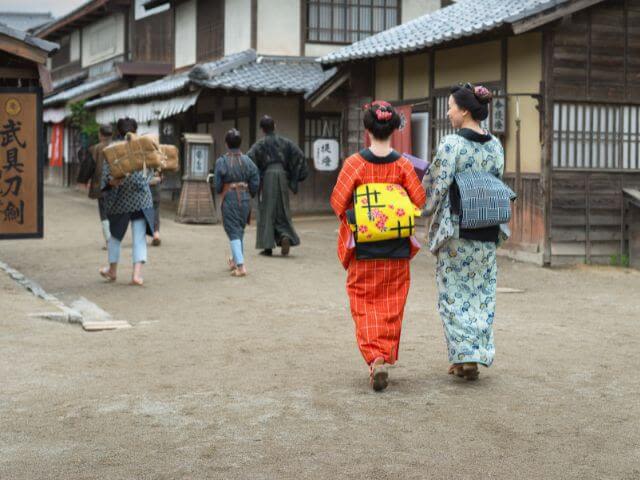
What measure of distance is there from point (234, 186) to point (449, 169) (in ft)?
22.2

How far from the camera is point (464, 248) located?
653 cm

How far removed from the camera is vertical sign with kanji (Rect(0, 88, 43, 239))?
10445mm

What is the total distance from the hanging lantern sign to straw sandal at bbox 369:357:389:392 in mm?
15659

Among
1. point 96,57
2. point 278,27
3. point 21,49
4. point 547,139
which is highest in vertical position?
point 96,57

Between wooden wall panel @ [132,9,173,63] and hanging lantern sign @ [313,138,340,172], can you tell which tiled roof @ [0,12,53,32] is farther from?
hanging lantern sign @ [313,138,340,172]

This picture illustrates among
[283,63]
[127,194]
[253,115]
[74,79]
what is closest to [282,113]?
[253,115]

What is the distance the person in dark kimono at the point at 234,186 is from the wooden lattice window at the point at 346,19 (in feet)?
36.2

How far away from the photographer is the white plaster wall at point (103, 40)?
107 ft

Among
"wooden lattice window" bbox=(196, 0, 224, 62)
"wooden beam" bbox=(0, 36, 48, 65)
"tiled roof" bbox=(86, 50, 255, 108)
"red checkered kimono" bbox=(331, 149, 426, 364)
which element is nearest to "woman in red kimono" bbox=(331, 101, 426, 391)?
"red checkered kimono" bbox=(331, 149, 426, 364)

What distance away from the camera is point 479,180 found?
651 cm

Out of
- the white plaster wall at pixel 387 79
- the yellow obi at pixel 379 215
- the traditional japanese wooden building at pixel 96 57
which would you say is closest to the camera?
the yellow obi at pixel 379 215

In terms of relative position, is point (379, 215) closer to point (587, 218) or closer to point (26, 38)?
point (26, 38)

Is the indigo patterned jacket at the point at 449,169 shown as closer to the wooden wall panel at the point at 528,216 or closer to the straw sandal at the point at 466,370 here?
the straw sandal at the point at 466,370

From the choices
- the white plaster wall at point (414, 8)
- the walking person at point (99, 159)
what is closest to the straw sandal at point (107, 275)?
the walking person at point (99, 159)
